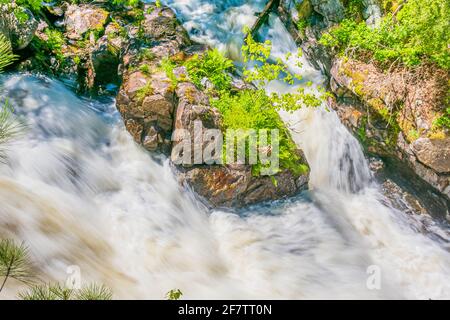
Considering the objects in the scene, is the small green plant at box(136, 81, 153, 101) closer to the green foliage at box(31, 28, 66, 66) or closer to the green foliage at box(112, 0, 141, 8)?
the green foliage at box(31, 28, 66, 66)

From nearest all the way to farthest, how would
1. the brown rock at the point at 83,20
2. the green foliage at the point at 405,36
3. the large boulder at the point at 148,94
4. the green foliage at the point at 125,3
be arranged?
the green foliage at the point at 405,36, the large boulder at the point at 148,94, the brown rock at the point at 83,20, the green foliage at the point at 125,3

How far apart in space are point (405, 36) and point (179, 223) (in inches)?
211

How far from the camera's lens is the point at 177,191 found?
19.8 feet

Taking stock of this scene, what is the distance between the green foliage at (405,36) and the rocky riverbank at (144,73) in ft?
8.20

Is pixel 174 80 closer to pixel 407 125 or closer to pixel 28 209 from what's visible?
pixel 28 209

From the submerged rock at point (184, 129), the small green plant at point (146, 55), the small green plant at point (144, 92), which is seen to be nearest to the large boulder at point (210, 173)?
the submerged rock at point (184, 129)

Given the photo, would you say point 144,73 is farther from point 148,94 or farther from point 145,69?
point 148,94

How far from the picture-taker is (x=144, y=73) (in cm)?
629

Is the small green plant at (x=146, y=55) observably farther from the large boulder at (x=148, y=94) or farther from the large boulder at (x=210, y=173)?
the large boulder at (x=210, y=173)

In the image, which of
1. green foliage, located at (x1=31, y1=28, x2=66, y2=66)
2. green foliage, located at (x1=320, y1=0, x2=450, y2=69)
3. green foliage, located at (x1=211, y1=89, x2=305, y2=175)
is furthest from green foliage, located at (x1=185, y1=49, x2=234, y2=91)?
green foliage, located at (x1=31, y1=28, x2=66, y2=66)

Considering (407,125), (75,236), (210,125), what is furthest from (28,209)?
(407,125)

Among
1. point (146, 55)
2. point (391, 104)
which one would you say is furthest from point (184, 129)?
point (391, 104)

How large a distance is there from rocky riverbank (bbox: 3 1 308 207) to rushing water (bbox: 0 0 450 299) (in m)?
0.33

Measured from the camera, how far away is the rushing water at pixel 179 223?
14.4ft
